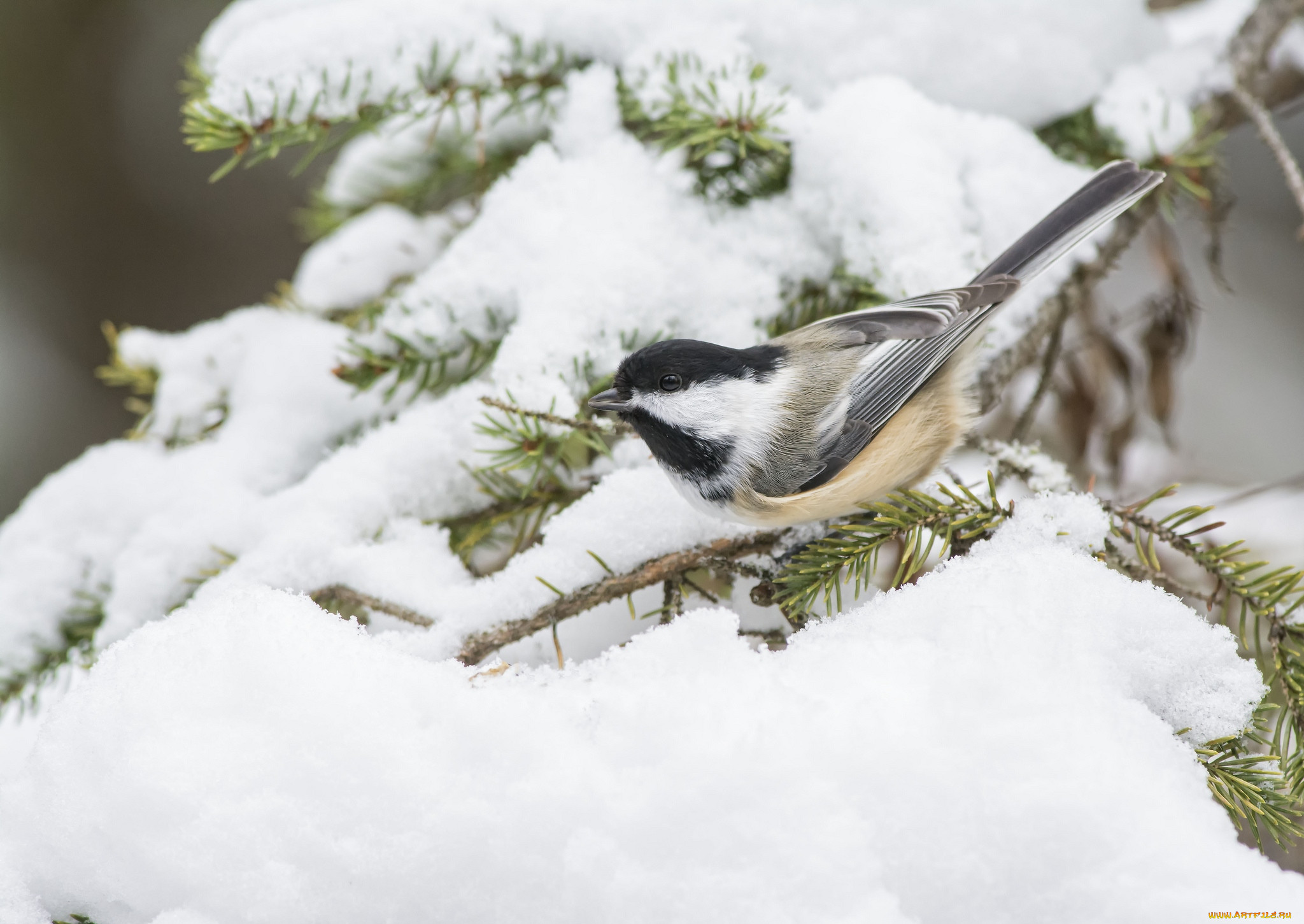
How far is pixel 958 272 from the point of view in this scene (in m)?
1.43

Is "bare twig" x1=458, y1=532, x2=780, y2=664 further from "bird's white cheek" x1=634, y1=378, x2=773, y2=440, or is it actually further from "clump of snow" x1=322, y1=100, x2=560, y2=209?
"clump of snow" x1=322, y1=100, x2=560, y2=209

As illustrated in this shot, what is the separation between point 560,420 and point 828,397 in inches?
18.2

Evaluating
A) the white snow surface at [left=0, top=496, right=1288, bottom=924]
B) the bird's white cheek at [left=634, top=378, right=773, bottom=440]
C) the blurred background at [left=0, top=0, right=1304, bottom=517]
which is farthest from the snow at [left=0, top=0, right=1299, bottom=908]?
the blurred background at [left=0, top=0, right=1304, bottom=517]

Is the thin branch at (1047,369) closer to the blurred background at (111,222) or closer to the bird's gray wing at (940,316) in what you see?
the bird's gray wing at (940,316)

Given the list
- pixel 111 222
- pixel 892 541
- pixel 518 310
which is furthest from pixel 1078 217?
pixel 111 222

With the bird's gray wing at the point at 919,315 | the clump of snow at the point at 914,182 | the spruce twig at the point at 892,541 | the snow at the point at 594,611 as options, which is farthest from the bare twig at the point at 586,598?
the clump of snow at the point at 914,182

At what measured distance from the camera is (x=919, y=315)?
4.32 feet

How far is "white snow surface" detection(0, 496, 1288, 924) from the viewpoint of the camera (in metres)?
0.73

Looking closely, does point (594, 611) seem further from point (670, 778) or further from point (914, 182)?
point (914, 182)

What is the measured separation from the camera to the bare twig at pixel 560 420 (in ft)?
3.88

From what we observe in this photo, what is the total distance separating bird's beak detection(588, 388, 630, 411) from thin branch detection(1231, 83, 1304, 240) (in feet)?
3.46

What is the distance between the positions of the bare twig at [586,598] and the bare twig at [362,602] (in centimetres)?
9

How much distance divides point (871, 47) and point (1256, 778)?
4.48 feet

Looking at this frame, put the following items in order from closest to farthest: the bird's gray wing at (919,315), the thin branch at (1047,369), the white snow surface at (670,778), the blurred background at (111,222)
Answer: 1. the white snow surface at (670,778)
2. the bird's gray wing at (919,315)
3. the thin branch at (1047,369)
4. the blurred background at (111,222)
